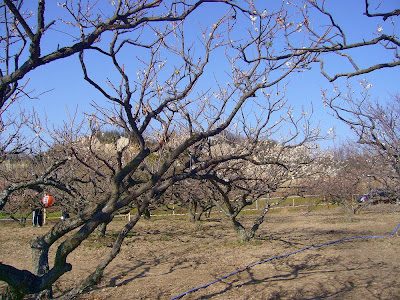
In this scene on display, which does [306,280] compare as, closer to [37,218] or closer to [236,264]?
[236,264]

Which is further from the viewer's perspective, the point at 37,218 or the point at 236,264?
the point at 37,218

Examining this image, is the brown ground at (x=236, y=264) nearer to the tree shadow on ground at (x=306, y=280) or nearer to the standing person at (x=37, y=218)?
the tree shadow on ground at (x=306, y=280)

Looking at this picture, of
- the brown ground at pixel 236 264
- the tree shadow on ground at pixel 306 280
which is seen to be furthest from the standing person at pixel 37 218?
the tree shadow on ground at pixel 306 280

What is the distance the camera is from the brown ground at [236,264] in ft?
21.2

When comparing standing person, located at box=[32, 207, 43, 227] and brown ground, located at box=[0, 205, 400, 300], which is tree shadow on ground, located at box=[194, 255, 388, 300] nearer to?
brown ground, located at box=[0, 205, 400, 300]

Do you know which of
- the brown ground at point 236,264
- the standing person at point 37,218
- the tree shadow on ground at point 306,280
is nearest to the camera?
the tree shadow on ground at point 306,280

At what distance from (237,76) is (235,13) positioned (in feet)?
3.70

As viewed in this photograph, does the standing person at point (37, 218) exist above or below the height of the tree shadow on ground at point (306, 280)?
above

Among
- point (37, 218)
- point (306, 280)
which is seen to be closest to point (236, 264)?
point (306, 280)

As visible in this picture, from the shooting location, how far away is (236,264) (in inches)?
334

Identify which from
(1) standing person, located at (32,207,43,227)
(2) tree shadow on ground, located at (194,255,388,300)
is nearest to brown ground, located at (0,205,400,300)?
(2) tree shadow on ground, located at (194,255,388,300)

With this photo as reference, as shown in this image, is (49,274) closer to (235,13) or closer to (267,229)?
(235,13)

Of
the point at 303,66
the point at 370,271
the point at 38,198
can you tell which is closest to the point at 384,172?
the point at 370,271

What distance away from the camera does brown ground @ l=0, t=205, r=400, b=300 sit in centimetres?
645
